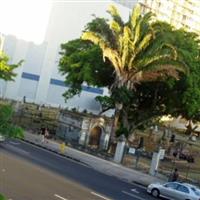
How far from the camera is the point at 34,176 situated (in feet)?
85.1

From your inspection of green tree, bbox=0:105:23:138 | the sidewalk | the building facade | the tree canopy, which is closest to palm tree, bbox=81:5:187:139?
the tree canopy

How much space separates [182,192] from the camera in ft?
91.8

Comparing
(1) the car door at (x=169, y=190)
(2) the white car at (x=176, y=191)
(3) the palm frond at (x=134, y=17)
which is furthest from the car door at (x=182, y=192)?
(3) the palm frond at (x=134, y=17)

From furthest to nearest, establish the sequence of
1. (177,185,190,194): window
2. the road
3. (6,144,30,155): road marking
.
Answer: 1. (6,144,30,155): road marking
2. (177,185,190,194): window
3. the road

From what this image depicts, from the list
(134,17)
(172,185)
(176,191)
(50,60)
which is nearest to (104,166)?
(172,185)

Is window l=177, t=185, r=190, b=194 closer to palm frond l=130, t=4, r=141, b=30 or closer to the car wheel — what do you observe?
the car wheel

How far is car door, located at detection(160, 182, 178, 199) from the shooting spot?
28.3 metres

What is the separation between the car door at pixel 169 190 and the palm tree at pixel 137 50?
42.3ft

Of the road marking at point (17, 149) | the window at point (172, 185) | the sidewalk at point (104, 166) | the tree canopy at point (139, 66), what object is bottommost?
the sidewalk at point (104, 166)

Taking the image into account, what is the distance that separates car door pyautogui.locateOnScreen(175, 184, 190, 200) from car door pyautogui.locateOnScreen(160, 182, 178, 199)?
203mm

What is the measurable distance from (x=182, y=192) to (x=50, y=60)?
4971cm

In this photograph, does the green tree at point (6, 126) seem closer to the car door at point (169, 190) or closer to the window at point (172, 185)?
the car door at point (169, 190)

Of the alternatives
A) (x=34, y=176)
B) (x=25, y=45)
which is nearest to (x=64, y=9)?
(x=25, y=45)

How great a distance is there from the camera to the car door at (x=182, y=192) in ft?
91.1
